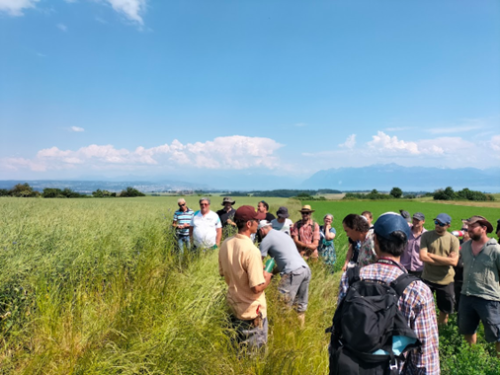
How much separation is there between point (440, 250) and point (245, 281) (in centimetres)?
407

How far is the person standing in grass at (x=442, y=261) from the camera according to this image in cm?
536

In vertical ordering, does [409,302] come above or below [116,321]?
above

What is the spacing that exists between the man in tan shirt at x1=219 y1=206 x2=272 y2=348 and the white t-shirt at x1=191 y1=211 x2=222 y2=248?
3.87m

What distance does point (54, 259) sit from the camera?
353cm

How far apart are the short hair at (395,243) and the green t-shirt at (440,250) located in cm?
420

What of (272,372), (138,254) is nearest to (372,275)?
(272,372)

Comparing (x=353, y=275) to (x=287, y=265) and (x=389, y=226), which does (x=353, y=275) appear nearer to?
(x=389, y=226)

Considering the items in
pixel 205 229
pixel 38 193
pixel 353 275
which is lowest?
pixel 38 193

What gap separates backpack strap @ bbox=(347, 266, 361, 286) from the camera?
75.0 inches

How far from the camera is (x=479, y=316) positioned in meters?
4.43

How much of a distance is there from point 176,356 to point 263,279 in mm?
1006

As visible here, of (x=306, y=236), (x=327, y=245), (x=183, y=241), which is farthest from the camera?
(x=183, y=241)

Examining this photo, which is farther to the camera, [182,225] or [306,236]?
[182,225]

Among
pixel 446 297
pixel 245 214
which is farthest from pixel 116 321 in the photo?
pixel 446 297
